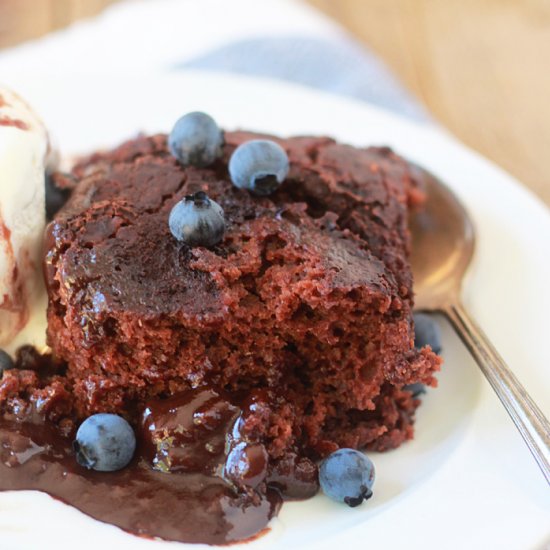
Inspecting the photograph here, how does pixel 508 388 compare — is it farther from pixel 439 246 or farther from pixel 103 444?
pixel 103 444

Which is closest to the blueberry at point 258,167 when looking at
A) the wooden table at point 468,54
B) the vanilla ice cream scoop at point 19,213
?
the vanilla ice cream scoop at point 19,213

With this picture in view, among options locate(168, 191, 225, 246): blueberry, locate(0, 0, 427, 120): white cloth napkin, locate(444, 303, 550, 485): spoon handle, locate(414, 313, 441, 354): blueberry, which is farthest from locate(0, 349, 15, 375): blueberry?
locate(0, 0, 427, 120): white cloth napkin

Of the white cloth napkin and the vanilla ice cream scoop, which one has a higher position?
the vanilla ice cream scoop

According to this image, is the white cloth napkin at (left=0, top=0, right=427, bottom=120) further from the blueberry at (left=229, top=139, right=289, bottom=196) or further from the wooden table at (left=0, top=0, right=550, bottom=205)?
the blueberry at (left=229, top=139, right=289, bottom=196)

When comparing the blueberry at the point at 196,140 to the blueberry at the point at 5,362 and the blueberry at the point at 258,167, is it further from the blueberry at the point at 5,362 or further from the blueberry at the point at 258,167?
the blueberry at the point at 5,362

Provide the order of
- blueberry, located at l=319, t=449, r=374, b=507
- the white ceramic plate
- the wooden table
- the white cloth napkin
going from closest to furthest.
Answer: the white ceramic plate → blueberry, located at l=319, t=449, r=374, b=507 → the white cloth napkin → the wooden table

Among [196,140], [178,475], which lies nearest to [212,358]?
[178,475]
